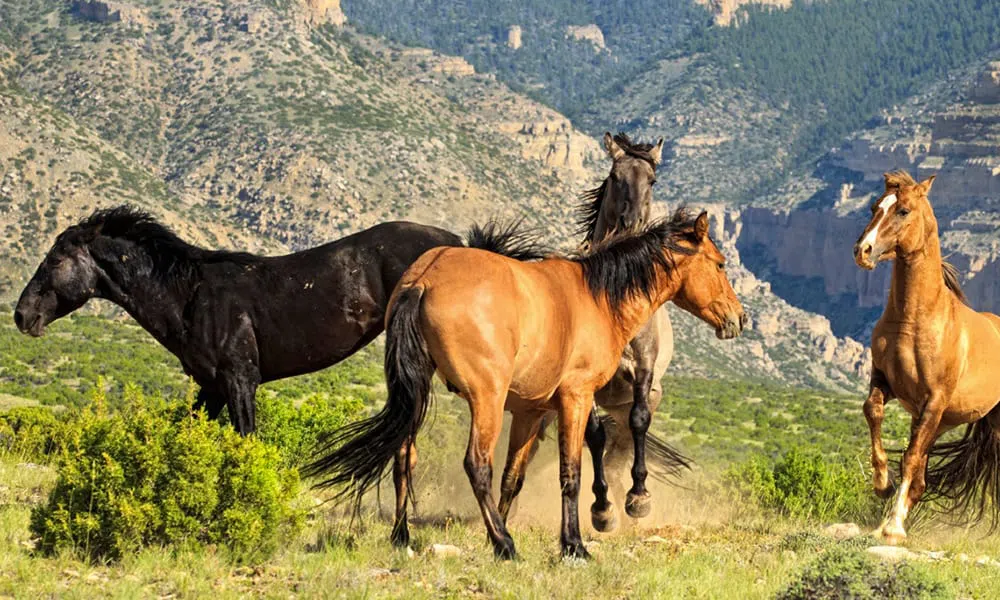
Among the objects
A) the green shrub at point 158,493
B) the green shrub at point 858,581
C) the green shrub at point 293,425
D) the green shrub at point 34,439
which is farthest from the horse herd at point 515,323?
the green shrub at point 34,439

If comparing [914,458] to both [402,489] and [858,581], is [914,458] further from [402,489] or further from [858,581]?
[402,489]

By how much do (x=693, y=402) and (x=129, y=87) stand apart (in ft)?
189

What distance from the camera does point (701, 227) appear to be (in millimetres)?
10273

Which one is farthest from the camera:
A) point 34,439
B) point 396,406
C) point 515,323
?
point 34,439

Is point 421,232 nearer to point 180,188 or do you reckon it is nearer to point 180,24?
point 180,188

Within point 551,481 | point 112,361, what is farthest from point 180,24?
point 551,481

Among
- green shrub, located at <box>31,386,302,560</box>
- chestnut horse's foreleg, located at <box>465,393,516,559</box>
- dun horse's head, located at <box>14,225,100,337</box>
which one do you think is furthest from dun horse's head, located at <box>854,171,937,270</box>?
dun horse's head, located at <box>14,225,100,337</box>

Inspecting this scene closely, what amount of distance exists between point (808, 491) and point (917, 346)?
19.0ft

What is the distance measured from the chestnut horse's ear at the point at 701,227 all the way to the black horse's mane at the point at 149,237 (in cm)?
384

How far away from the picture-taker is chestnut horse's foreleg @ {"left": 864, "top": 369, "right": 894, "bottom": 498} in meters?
11.3

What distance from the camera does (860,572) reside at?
8359 millimetres

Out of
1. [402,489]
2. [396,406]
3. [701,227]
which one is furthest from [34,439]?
[701,227]

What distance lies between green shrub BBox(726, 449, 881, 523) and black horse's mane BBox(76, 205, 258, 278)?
629cm

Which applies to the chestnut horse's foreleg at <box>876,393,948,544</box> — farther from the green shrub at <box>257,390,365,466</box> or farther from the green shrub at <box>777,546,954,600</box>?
the green shrub at <box>257,390,365,466</box>
